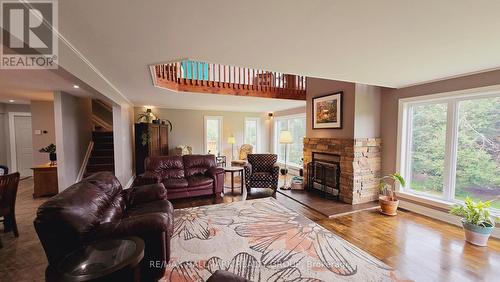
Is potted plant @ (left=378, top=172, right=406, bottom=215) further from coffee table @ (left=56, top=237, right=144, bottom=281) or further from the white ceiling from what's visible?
coffee table @ (left=56, top=237, right=144, bottom=281)

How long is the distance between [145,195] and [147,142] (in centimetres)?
344

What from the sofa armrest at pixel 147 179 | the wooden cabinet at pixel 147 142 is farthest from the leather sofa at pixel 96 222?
the wooden cabinet at pixel 147 142

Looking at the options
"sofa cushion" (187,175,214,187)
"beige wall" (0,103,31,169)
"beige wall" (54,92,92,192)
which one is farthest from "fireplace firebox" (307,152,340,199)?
"beige wall" (0,103,31,169)

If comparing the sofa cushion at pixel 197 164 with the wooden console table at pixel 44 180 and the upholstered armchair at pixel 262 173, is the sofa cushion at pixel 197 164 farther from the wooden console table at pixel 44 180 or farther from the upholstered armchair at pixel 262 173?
the wooden console table at pixel 44 180

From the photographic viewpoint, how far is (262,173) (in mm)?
4973

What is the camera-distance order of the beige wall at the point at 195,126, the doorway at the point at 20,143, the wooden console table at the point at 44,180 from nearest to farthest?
the wooden console table at the point at 44,180 < the doorway at the point at 20,143 < the beige wall at the point at 195,126

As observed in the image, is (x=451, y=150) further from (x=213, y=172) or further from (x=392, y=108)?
(x=213, y=172)

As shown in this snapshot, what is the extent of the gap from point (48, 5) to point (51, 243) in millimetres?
1747

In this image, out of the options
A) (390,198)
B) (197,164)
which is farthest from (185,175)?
(390,198)

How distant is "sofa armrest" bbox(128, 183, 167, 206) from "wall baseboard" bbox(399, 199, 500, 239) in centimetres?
431

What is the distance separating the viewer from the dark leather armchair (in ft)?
8.82

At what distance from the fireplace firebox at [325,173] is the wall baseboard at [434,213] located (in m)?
1.19

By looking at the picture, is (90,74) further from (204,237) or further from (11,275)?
(204,237)

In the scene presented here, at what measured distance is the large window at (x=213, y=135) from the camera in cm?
784
